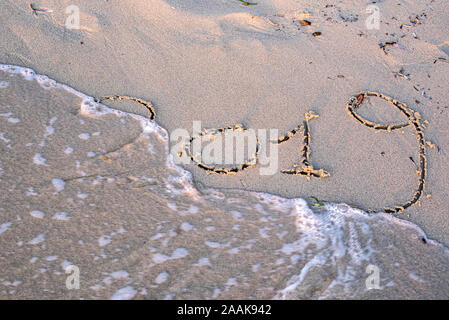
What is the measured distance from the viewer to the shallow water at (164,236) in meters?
2.10

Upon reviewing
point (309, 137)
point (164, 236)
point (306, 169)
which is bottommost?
point (164, 236)

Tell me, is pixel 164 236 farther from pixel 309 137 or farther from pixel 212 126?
pixel 309 137

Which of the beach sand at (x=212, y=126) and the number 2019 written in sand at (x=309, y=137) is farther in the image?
the number 2019 written in sand at (x=309, y=137)

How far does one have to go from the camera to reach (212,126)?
2.92 metres

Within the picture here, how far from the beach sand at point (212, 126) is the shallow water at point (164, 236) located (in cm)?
1

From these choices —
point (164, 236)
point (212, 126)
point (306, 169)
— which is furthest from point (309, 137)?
point (164, 236)

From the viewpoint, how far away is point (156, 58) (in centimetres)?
342

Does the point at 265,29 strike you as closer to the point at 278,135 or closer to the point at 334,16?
the point at 334,16

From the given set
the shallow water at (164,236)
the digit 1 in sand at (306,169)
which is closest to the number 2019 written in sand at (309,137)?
the digit 1 in sand at (306,169)

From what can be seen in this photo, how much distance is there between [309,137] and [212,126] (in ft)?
2.49

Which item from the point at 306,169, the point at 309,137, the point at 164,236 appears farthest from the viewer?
the point at 309,137

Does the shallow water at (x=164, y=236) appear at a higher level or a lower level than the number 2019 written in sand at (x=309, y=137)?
lower

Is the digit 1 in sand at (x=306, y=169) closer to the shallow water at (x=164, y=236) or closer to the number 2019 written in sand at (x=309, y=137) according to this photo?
the number 2019 written in sand at (x=309, y=137)
